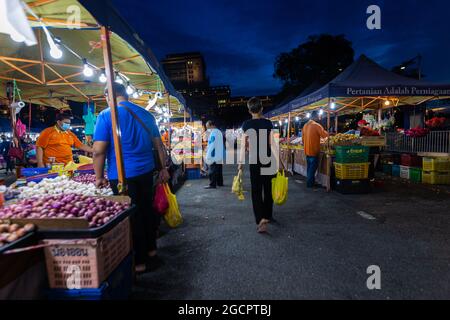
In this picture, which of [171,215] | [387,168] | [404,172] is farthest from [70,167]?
[387,168]

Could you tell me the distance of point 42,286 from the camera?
6.72 feet

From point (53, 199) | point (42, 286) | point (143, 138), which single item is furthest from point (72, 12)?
point (42, 286)

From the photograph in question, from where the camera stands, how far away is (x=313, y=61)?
39094 mm

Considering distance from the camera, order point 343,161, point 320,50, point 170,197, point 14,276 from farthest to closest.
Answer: point 320,50 < point 343,161 < point 170,197 < point 14,276

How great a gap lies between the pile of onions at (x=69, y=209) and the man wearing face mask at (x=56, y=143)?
9.83 feet

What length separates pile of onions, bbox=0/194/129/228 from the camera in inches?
90.2

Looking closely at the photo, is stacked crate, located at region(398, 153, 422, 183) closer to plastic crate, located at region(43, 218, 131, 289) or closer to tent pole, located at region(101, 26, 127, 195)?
tent pole, located at region(101, 26, 127, 195)

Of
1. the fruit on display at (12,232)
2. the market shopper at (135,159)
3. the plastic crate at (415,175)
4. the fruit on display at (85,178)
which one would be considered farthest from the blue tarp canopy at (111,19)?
the plastic crate at (415,175)

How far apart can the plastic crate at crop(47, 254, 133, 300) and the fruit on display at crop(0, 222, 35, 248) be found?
1.58ft

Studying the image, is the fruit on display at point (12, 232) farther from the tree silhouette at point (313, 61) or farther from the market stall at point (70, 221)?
the tree silhouette at point (313, 61)

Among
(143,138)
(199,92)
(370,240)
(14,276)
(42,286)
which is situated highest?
(199,92)

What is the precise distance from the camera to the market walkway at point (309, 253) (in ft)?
9.23
